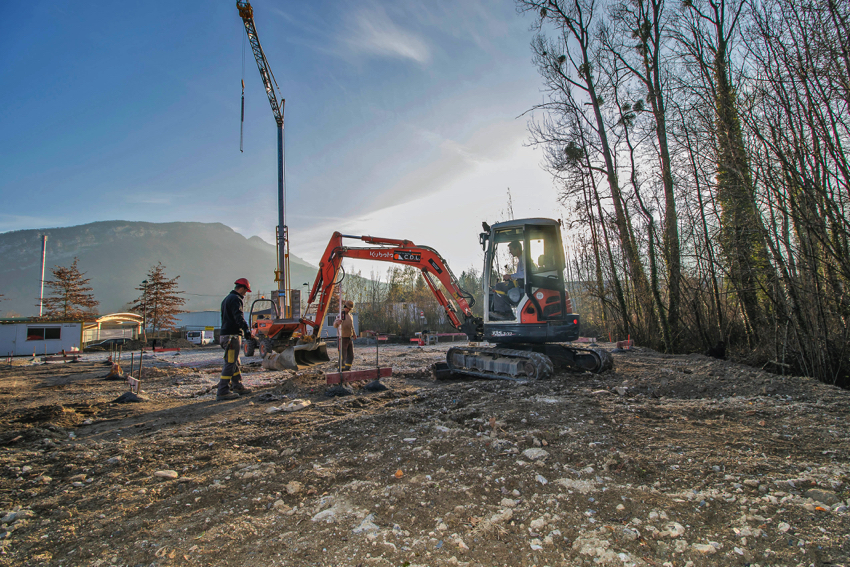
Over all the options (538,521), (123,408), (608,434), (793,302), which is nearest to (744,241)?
(793,302)

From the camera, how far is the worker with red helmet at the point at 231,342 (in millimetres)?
7406

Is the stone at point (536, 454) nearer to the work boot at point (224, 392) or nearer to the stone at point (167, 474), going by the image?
the stone at point (167, 474)

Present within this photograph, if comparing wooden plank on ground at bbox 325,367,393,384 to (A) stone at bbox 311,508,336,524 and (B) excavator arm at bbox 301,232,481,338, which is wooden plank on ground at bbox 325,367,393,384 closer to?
(B) excavator arm at bbox 301,232,481,338

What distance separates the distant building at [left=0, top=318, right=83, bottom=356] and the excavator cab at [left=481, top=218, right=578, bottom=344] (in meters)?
28.2

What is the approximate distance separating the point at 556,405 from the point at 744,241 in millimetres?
5787

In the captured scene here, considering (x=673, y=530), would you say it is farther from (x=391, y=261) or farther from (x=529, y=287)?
(x=391, y=261)

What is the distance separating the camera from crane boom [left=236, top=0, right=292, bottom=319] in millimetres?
12166

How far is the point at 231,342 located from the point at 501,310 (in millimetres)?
5446

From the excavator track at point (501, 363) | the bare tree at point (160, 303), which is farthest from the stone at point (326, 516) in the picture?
the bare tree at point (160, 303)

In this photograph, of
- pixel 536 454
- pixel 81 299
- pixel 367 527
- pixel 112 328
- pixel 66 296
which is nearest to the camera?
pixel 367 527

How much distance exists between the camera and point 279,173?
16484 mm

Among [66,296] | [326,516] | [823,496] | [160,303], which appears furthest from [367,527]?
[66,296]

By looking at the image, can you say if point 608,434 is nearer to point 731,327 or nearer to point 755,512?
point 755,512

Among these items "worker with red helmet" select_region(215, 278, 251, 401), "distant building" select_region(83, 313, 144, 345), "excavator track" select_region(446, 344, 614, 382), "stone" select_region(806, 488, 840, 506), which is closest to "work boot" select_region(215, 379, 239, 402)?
"worker with red helmet" select_region(215, 278, 251, 401)
